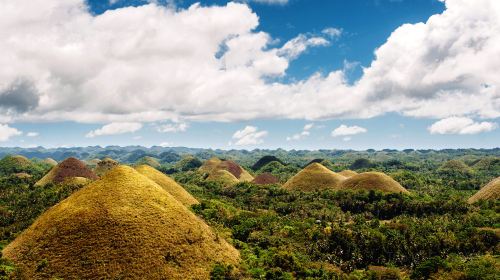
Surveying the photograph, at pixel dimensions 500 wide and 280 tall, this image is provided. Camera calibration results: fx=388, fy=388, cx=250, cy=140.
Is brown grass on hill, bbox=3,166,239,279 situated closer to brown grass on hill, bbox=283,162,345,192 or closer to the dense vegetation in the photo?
the dense vegetation

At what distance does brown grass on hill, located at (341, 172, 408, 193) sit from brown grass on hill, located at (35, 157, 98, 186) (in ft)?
307

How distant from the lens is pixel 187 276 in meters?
51.2

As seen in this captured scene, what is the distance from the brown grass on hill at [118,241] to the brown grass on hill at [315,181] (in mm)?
88587

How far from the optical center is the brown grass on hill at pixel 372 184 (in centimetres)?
13388

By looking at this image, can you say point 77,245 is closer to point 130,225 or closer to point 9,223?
point 130,225

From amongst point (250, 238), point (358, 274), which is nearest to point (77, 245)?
point (250, 238)

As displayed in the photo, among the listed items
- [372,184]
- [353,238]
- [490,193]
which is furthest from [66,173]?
[490,193]

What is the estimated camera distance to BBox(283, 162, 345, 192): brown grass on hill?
148 metres

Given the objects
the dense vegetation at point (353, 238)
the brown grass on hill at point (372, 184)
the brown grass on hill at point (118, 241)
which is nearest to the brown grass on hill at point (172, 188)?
the dense vegetation at point (353, 238)

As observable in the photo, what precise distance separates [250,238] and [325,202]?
52.5m

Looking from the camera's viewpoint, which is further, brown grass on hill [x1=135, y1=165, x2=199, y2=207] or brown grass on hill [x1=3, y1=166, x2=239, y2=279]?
brown grass on hill [x1=135, y1=165, x2=199, y2=207]

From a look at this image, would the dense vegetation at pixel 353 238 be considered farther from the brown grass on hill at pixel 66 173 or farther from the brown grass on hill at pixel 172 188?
the brown grass on hill at pixel 66 173

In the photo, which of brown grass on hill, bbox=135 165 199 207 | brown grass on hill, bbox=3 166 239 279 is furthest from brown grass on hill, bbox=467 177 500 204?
brown grass on hill, bbox=3 166 239 279

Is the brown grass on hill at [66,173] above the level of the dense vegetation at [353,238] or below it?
above
